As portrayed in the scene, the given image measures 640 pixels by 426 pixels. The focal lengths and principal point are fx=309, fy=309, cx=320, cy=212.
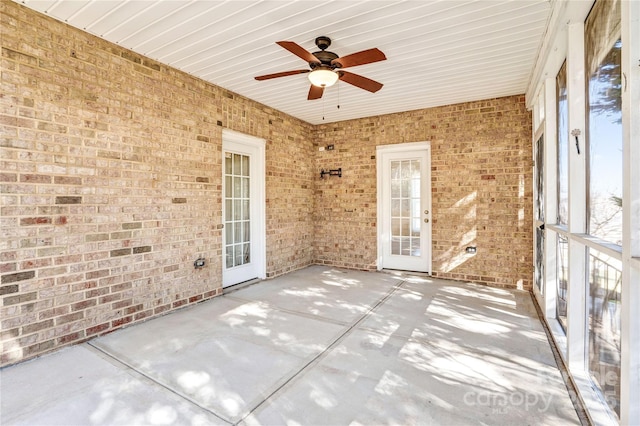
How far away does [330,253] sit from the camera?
6.50 m

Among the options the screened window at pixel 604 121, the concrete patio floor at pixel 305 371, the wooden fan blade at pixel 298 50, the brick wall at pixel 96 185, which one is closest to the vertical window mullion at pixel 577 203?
the screened window at pixel 604 121

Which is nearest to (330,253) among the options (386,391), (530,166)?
(530,166)

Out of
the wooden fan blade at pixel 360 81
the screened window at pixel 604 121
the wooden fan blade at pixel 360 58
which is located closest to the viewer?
the screened window at pixel 604 121

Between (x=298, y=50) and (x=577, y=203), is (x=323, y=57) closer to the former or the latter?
(x=298, y=50)

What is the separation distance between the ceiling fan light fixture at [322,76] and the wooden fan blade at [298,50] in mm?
97

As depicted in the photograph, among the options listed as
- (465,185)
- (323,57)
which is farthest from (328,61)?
(465,185)

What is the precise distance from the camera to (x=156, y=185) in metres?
3.68

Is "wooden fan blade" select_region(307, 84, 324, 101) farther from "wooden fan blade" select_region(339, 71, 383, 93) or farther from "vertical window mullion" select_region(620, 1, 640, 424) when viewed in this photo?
"vertical window mullion" select_region(620, 1, 640, 424)

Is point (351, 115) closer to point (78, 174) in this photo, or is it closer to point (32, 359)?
point (78, 174)

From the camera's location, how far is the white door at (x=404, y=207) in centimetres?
567

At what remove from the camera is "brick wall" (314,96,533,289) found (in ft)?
16.0

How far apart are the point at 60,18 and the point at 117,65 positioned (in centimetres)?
56

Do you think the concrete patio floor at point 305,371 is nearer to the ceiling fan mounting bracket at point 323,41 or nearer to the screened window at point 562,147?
the screened window at point 562,147

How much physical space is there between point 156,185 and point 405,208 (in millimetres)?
4207
